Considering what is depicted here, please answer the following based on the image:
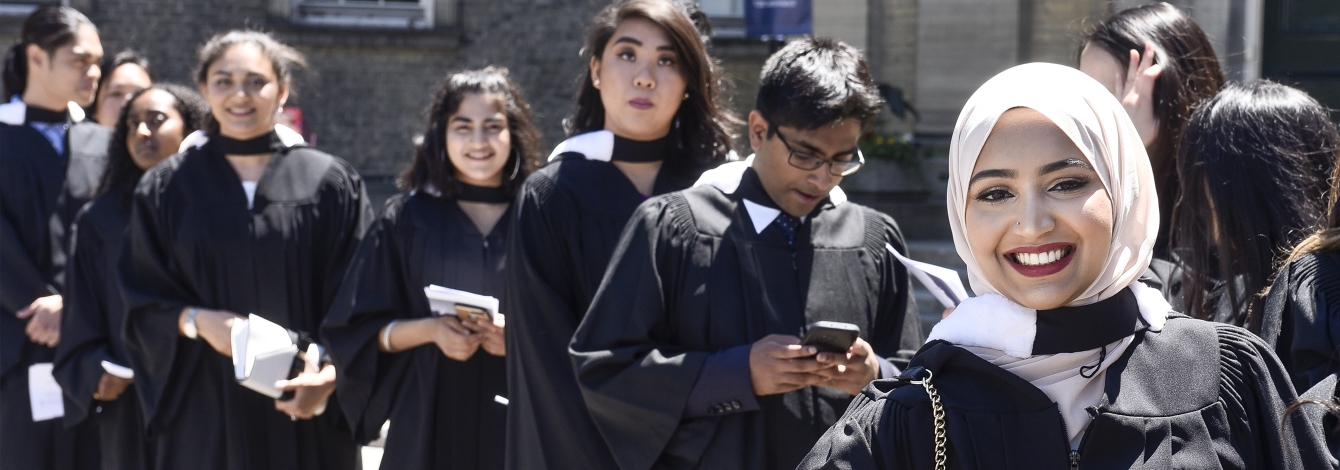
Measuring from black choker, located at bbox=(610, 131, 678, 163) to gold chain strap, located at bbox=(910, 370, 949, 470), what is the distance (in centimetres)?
190

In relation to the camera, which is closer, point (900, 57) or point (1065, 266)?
point (1065, 266)

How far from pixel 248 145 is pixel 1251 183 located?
3.36 meters

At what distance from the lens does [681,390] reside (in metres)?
2.63

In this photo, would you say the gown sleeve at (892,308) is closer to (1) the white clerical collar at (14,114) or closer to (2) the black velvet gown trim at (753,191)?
(2) the black velvet gown trim at (753,191)

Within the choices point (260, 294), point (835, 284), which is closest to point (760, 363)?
point (835, 284)

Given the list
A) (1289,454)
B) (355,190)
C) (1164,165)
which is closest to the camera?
(1289,454)

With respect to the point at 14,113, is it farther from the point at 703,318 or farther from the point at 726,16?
the point at 726,16

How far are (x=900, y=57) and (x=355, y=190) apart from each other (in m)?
6.67

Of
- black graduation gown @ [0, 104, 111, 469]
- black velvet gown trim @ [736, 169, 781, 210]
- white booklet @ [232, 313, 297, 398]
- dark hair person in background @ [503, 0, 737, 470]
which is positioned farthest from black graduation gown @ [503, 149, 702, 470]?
black graduation gown @ [0, 104, 111, 469]

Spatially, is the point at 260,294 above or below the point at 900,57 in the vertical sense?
below

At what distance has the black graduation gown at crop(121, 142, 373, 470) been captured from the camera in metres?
4.30

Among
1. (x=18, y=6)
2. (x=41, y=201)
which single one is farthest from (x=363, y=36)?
(x=41, y=201)

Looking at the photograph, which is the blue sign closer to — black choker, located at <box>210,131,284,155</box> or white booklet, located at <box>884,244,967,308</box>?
black choker, located at <box>210,131,284,155</box>

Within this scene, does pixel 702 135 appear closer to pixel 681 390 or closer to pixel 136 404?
pixel 681 390
